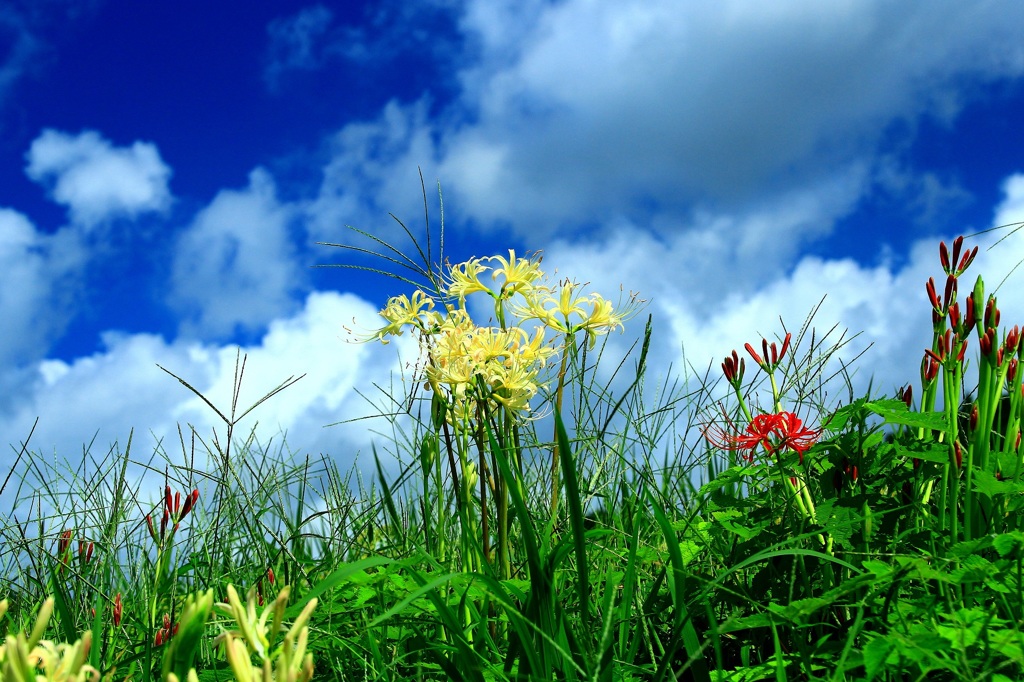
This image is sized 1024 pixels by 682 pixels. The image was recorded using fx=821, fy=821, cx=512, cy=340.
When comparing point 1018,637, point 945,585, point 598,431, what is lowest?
point 1018,637

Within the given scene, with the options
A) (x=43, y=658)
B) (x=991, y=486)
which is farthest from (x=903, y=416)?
(x=43, y=658)

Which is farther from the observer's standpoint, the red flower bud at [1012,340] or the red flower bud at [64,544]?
the red flower bud at [64,544]

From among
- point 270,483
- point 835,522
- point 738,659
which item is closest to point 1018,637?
point 835,522

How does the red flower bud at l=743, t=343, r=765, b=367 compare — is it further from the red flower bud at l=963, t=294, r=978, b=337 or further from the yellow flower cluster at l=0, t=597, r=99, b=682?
the yellow flower cluster at l=0, t=597, r=99, b=682

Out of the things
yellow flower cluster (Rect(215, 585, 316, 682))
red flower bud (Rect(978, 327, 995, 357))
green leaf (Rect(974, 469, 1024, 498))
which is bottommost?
yellow flower cluster (Rect(215, 585, 316, 682))

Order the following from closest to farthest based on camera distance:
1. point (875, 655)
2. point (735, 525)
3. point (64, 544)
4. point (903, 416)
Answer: point (875, 655) < point (903, 416) < point (735, 525) < point (64, 544)

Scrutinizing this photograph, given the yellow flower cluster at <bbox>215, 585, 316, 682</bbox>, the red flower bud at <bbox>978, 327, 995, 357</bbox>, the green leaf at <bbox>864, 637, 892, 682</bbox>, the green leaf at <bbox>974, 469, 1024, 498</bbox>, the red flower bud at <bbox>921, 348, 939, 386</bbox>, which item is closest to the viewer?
the yellow flower cluster at <bbox>215, 585, 316, 682</bbox>

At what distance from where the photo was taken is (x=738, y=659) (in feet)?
7.70

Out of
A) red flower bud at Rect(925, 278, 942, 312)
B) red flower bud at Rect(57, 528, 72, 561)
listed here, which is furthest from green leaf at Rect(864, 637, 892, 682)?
red flower bud at Rect(57, 528, 72, 561)

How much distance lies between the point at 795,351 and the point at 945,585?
5.59 ft

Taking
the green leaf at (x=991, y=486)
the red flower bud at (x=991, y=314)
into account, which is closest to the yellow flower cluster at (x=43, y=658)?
the green leaf at (x=991, y=486)

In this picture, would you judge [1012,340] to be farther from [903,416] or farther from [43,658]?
[43,658]

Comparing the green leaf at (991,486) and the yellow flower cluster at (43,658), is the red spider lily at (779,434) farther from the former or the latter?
the yellow flower cluster at (43,658)

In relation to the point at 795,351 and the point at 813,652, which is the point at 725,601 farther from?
the point at 795,351
